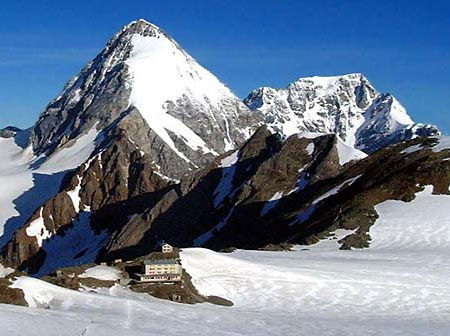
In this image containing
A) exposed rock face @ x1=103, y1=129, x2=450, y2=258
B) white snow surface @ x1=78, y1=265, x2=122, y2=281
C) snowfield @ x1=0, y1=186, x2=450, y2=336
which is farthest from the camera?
exposed rock face @ x1=103, y1=129, x2=450, y2=258

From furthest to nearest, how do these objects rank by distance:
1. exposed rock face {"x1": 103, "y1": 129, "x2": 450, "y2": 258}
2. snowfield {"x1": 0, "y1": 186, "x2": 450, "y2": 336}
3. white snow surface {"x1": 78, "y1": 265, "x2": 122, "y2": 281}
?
1. exposed rock face {"x1": 103, "y1": 129, "x2": 450, "y2": 258}
2. white snow surface {"x1": 78, "y1": 265, "x2": 122, "y2": 281}
3. snowfield {"x1": 0, "y1": 186, "x2": 450, "y2": 336}

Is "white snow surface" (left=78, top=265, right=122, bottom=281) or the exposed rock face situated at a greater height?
the exposed rock face

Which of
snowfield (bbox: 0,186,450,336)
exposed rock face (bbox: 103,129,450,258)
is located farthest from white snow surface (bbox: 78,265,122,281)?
exposed rock face (bbox: 103,129,450,258)

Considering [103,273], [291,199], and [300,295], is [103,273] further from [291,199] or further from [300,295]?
[291,199]

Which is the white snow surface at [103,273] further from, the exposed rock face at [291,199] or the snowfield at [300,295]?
the exposed rock face at [291,199]

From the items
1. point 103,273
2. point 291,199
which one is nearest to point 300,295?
point 103,273

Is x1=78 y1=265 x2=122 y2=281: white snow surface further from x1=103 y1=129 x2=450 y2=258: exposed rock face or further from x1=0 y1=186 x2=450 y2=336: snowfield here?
x1=103 y1=129 x2=450 y2=258: exposed rock face

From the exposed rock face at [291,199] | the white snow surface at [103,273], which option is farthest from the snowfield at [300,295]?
the exposed rock face at [291,199]

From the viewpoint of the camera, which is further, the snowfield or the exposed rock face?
the exposed rock face
